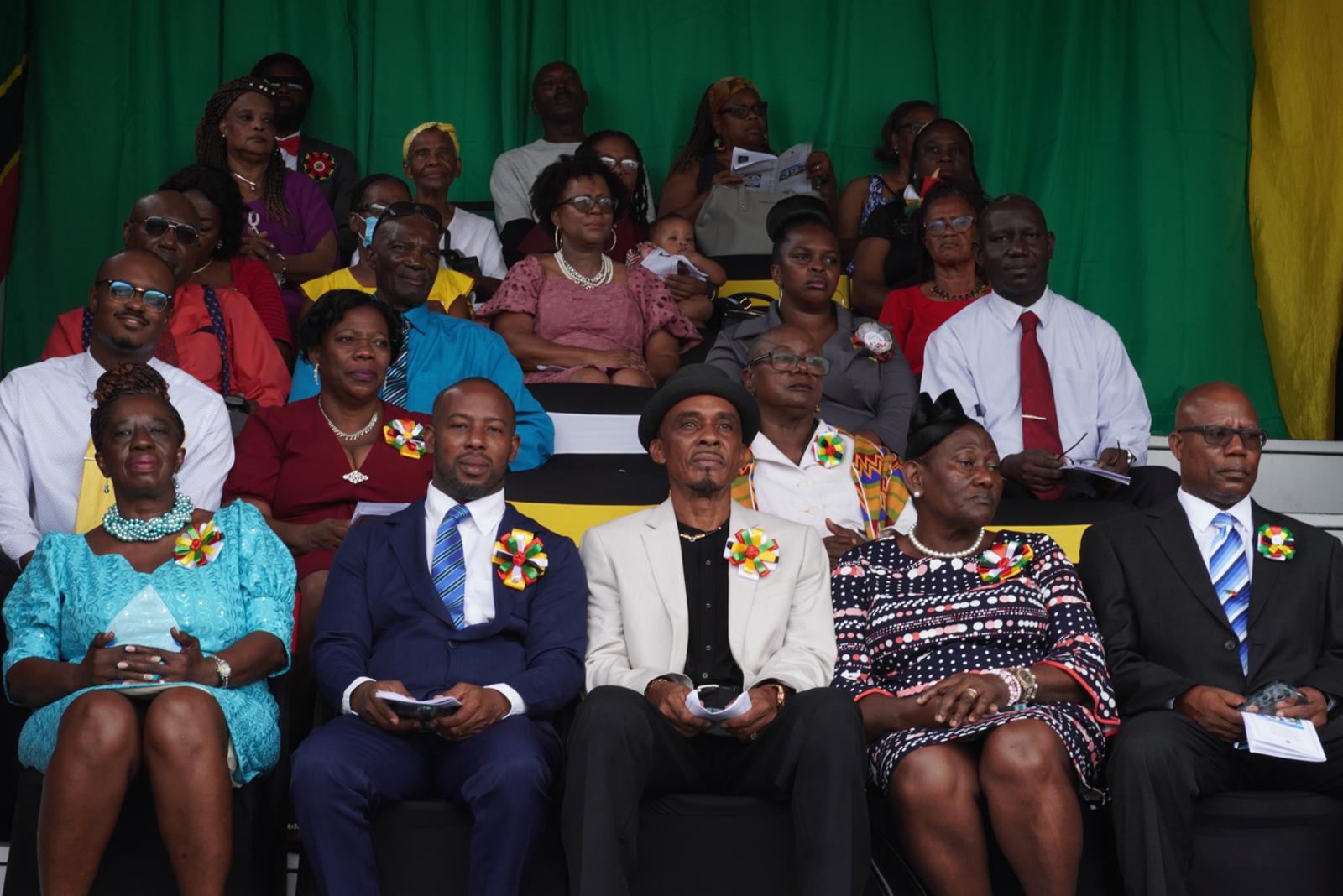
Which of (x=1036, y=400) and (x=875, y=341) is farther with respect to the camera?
(x=875, y=341)

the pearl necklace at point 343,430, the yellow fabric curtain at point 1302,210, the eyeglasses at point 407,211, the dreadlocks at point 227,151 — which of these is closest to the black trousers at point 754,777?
the pearl necklace at point 343,430

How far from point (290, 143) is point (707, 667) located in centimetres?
375

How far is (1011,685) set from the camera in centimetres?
333

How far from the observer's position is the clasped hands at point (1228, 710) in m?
3.33

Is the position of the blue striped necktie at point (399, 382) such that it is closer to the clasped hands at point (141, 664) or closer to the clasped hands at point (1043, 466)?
the clasped hands at point (141, 664)

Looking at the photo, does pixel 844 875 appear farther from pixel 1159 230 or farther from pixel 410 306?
pixel 1159 230

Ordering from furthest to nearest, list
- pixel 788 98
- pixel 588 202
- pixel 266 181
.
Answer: pixel 788 98 → pixel 266 181 → pixel 588 202

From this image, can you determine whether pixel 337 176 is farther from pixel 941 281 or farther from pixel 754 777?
pixel 754 777

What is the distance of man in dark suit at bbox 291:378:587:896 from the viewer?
3.05 m

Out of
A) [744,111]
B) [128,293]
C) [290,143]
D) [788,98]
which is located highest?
[788,98]

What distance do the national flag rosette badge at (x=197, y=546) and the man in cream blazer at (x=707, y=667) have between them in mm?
825

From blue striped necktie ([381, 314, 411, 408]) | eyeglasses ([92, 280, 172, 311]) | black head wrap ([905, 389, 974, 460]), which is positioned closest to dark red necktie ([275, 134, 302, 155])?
blue striped necktie ([381, 314, 411, 408])

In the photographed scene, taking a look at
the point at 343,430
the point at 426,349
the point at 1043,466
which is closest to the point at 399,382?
the point at 426,349

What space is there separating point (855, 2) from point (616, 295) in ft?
7.23
